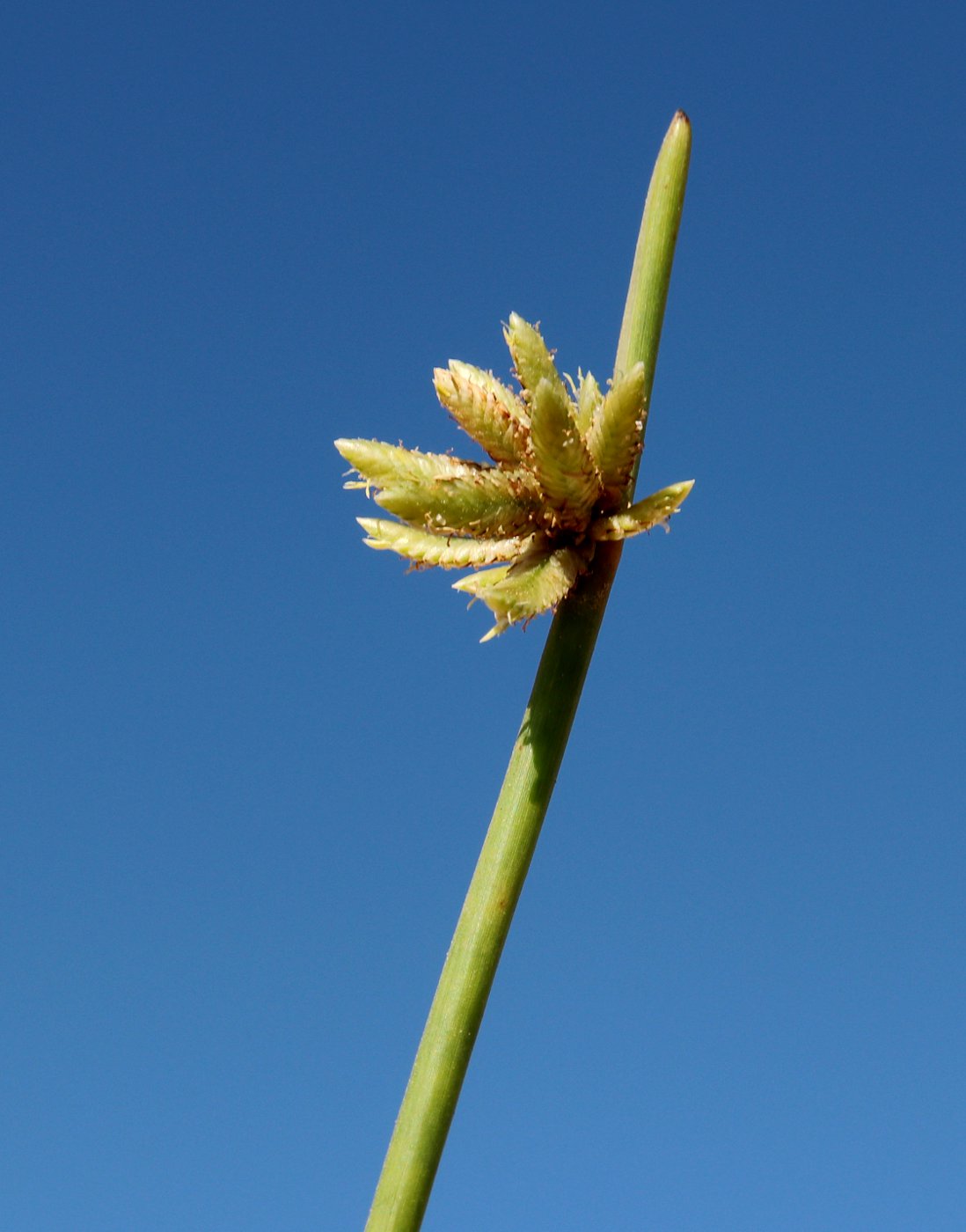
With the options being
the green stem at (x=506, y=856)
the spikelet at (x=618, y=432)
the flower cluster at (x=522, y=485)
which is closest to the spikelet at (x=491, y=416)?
the flower cluster at (x=522, y=485)

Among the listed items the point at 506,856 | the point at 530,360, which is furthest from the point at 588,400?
the point at 506,856

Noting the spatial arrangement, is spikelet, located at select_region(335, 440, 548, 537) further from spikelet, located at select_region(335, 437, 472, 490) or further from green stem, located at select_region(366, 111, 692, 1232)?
green stem, located at select_region(366, 111, 692, 1232)

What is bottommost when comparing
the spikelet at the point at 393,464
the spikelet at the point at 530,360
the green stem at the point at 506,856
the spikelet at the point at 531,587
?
the green stem at the point at 506,856

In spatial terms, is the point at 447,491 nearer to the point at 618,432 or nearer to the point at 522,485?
the point at 522,485

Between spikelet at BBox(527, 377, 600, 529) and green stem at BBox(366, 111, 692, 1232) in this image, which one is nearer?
green stem at BBox(366, 111, 692, 1232)

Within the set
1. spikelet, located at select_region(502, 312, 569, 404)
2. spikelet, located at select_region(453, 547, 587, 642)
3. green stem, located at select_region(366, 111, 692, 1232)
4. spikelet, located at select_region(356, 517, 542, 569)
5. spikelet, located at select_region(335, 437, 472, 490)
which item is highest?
spikelet, located at select_region(502, 312, 569, 404)

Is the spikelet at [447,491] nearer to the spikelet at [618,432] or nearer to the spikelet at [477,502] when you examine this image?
the spikelet at [477,502]

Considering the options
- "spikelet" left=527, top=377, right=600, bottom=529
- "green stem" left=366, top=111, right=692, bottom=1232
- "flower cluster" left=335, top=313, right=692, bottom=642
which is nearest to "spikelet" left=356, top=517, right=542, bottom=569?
"flower cluster" left=335, top=313, right=692, bottom=642
